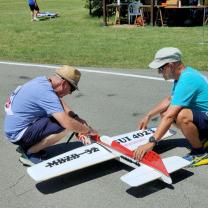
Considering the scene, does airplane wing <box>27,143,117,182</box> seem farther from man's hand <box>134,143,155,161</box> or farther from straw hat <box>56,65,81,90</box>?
straw hat <box>56,65,81,90</box>

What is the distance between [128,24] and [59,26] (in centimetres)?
303

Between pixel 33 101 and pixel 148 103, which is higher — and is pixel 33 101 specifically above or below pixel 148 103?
above

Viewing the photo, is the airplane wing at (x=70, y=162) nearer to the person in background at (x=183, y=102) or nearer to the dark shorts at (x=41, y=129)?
the dark shorts at (x=41, y=129)

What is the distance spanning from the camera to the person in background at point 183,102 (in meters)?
5.29

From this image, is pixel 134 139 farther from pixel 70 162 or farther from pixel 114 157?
pixel 70 162

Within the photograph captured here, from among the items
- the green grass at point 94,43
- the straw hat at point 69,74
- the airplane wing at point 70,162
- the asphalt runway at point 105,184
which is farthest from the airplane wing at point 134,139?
the green grass at point 94,43

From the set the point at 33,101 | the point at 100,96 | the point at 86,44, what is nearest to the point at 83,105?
the point at 100,96

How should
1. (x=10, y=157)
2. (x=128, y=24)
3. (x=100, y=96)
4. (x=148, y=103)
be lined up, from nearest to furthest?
(x=10, y=157)
(x=148, y=103)
(x=100, y=96)
(x=128, y=24)

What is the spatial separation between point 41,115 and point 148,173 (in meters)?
1.50

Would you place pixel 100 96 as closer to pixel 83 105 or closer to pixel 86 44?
pixel 83 105

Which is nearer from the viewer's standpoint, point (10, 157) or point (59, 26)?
point (10, 157)

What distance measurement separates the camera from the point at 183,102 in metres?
5.30

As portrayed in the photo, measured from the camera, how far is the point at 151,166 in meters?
5.10

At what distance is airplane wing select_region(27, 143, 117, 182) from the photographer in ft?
16.7
